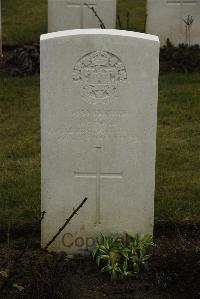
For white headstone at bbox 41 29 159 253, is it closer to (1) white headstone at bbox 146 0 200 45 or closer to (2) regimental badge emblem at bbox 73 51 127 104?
(2) regimental badge emblem at bbox 73 51 127 104

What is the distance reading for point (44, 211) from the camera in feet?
16.0

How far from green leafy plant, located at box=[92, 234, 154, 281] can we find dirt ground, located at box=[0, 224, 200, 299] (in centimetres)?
5

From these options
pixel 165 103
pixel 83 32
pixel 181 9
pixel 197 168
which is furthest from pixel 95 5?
pixel 83 32

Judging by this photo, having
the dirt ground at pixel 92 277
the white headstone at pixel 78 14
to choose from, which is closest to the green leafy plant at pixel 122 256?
the dirt ground at pixel 92 277

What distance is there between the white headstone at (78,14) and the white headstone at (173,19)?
525 millimetres

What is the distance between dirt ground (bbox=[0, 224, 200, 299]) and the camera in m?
4.64

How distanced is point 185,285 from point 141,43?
150 cm

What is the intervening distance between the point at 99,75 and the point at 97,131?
14.1 inches

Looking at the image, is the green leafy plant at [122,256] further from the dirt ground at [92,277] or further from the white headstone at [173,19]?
the white headstone at [173,19]

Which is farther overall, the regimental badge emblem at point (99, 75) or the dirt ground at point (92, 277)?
the regimental badge emblem at point (99, 75)

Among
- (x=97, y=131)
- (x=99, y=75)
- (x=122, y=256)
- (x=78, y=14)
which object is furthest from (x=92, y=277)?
(x=78, y=14)

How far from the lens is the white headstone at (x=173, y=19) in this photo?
1038 centimetres

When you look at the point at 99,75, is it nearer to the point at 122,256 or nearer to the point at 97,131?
the point at 97,131

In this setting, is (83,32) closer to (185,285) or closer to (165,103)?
(185,285)
